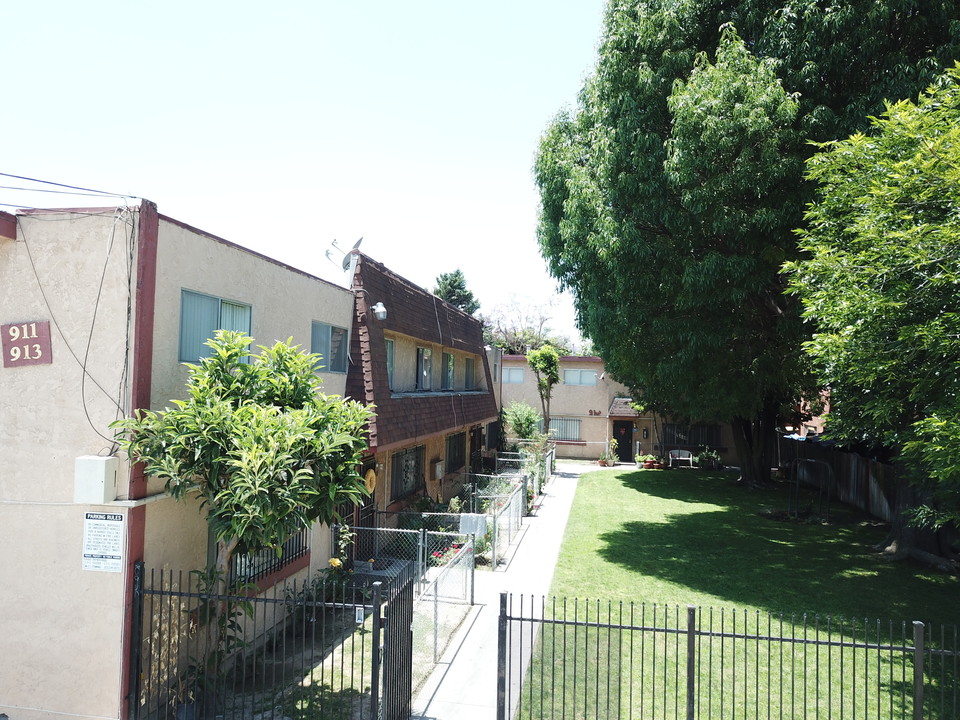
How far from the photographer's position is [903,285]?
8.24 m

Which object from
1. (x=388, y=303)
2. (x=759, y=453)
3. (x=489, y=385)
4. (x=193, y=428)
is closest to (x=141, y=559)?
(x=193, y=428)

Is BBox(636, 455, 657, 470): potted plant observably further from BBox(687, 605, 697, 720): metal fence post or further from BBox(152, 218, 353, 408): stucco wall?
BBox(687, 605, 697, 720): metal fence post

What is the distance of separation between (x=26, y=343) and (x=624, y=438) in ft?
108

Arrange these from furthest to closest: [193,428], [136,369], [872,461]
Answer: [872,461] → [136,369] → [193,428]

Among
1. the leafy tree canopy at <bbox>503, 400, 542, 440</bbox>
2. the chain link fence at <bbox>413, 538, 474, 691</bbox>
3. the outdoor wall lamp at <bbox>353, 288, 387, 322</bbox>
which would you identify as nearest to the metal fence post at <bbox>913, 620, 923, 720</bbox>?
the chain link fence at <bbox>413, 538, 474, 691</bbox>

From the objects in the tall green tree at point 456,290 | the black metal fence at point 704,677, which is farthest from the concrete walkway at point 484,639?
the tall green tree at point 456,290

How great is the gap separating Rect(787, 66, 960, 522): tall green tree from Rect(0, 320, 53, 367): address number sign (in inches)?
396

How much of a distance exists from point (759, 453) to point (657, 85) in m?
18.4

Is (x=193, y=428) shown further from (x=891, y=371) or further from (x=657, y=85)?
(x=657, y=85)

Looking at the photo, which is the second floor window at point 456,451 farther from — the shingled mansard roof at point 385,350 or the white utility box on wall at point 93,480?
the white utility box on wall at point 93,480

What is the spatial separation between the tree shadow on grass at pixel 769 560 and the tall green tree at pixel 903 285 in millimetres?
4147

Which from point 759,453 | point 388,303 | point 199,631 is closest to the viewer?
point 199,631

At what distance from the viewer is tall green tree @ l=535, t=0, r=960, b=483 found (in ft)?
43.7

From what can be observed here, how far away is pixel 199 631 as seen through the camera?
8508mm
